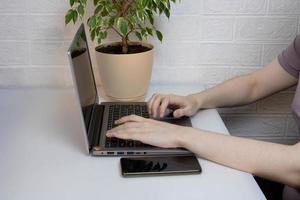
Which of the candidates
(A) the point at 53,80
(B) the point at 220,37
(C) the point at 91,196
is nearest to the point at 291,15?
(B) the point at 220,37

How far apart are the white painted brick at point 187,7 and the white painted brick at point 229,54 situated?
0.13 meters

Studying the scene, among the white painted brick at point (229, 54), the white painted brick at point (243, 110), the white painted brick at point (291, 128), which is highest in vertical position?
the white painted brick at point (229, 54)

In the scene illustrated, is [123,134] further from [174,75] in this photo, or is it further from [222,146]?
[174,75]

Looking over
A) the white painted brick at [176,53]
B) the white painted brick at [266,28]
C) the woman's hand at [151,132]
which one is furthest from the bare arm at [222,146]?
the white painted brick at [266,28]

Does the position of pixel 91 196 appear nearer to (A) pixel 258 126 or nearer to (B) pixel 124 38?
(B) pixel 124 38

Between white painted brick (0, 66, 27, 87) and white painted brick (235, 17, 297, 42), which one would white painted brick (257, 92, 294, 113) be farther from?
white painted brick (0, 66, 27, 87)

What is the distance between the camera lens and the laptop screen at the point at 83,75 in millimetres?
976

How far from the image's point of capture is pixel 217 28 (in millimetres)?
1485

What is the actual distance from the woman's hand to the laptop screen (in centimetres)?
9

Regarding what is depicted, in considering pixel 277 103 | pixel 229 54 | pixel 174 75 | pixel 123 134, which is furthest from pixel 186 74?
pixel 123 134

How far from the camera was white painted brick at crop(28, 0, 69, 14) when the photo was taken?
4.70 feet

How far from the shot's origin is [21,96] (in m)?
1.42

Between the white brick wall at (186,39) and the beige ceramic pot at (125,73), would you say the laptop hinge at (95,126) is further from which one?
the white brick wall at (186,39)

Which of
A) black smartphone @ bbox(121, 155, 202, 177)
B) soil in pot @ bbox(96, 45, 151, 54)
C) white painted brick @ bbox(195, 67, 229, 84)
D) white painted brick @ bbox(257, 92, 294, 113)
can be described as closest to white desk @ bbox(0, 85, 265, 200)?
black smartphone @ bbox(121, 155, 202, 177)
